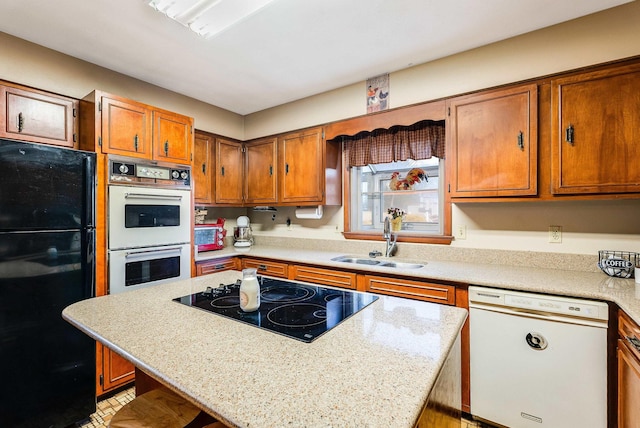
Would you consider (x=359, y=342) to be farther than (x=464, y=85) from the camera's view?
No

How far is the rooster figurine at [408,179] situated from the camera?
283cm

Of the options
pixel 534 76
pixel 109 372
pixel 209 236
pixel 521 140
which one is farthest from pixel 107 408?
pixel 534 76

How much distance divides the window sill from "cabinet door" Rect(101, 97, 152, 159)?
198 cm

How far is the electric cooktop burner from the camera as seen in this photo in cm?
107

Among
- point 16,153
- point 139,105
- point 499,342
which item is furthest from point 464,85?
point 16,153

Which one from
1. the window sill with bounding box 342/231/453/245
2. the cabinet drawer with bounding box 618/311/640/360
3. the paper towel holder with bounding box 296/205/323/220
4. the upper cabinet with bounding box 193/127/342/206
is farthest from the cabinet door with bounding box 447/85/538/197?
the paper towel holder with bounding box 296/205/323/220

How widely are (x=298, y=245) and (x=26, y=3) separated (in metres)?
2.75

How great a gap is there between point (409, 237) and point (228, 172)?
84.7 inches

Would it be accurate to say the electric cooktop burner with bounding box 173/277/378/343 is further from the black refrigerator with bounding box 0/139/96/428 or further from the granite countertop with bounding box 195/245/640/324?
the black refrigerator with bounding box 0/139/96/428

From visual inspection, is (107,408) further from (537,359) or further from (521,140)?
(521,140)

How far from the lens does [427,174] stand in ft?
9.24

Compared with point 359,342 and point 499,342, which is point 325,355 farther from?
point 499,342

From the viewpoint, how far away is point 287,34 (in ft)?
6.92

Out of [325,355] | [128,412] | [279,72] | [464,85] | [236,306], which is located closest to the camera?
[325,355]
